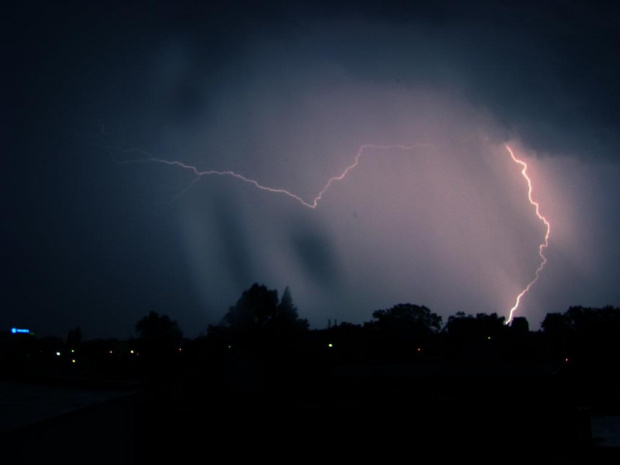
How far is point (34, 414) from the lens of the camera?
7184 millimetres

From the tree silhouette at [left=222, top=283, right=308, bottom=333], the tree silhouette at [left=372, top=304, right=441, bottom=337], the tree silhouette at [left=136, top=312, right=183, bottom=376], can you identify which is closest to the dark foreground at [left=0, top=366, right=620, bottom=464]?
the tree silhouette at [left=136, top=312, right=183, bottom=376]

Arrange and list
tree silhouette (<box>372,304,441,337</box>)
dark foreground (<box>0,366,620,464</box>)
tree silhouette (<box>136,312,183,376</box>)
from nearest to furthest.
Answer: dark foreground (<box>0,366,620,464</box>), tree silhouette (<box>136,312,183,376</box>), tree silhouette (<box>372,304,441,337</box>)

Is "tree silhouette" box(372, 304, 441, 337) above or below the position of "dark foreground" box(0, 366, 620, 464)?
above

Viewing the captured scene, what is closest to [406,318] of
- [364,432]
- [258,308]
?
[258,308]

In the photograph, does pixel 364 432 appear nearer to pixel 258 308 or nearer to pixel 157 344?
pixel 258 308

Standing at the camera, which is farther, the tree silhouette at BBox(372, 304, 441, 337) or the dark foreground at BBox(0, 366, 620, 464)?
the tree silhouette at BBox(372, 304, 441, 337)

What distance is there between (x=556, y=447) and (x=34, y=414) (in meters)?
13.6

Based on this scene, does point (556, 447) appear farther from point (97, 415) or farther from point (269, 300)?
point (269, 300)

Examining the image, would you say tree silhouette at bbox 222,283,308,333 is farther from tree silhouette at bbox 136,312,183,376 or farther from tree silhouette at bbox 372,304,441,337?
tree silhouette at bbox 372,304,441,337

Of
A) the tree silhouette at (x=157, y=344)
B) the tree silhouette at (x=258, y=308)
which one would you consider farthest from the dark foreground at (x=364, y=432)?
the tree silhouette at (x=258, y=308)

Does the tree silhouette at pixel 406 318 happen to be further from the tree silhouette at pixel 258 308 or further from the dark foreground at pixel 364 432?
the dark foreground at pixel 364 432

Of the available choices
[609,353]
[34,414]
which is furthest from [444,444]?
[609,353]

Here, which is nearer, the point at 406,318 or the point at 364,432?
the point at 364,432

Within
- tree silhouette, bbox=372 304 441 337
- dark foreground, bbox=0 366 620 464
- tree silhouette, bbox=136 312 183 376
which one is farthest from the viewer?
A: tree silhouette, bbox=372 304 441 337
